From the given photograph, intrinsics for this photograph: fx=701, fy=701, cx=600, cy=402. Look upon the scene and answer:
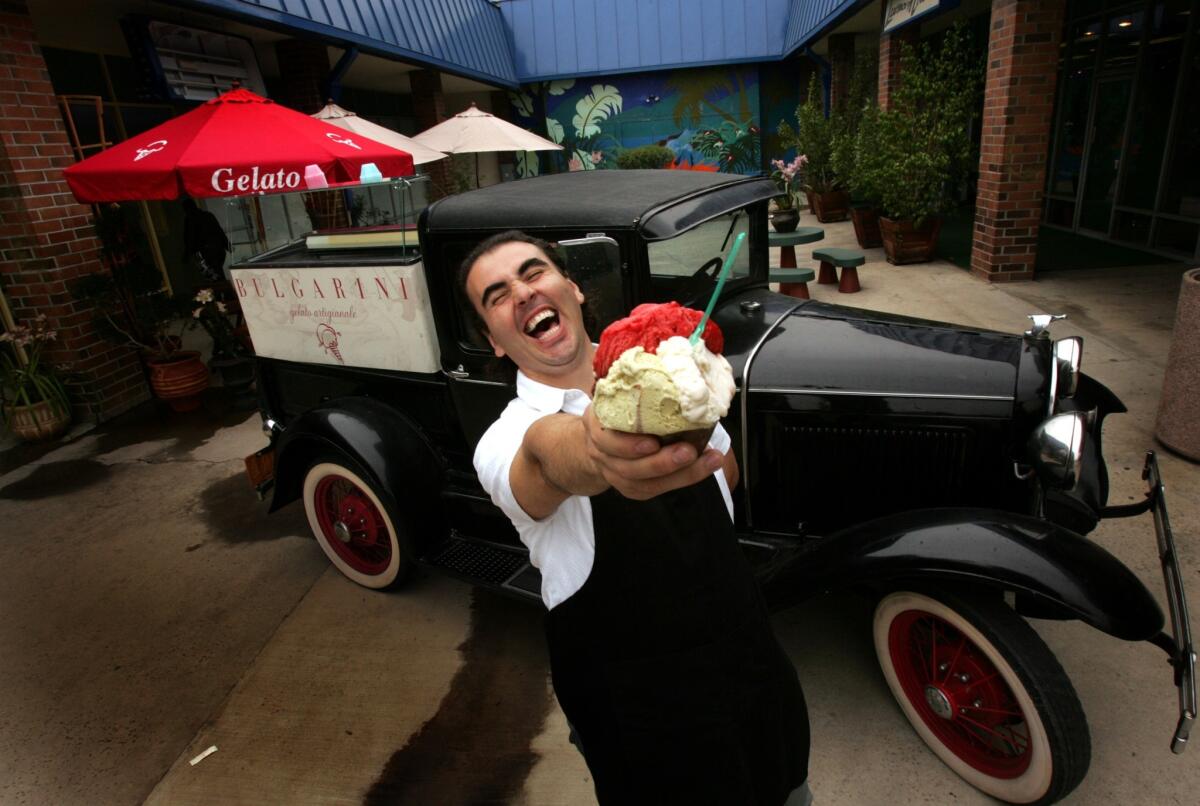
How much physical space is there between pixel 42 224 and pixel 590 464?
631cm

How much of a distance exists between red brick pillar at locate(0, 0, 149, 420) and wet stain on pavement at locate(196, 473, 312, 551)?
7.31 ft

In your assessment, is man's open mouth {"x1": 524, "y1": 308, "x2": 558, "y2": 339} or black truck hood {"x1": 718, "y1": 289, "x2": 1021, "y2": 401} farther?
black truck hood {"x1": 718, "y1": 289, "x2": 1021, "y2": 401}

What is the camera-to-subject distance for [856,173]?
9.27m

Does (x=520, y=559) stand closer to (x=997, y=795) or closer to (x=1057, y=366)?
(x=997, y=795)

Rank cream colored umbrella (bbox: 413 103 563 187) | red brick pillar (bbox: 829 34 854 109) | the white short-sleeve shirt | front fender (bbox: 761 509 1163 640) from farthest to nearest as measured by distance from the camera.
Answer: red brick pillar (bbox: 829 34 854 109)
cream colored umbrella (bbox: 413 103 563 187)
front fender (bbox: 761 509 1163 640)
the white short-sleeve shirt

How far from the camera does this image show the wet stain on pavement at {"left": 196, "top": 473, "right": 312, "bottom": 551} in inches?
161

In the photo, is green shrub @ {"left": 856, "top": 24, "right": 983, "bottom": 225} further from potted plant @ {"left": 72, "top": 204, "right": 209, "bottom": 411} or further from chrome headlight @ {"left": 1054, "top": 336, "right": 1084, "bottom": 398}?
potted plant @ {"left": 72, "top": 204, "right": 209, "bottom": 411}

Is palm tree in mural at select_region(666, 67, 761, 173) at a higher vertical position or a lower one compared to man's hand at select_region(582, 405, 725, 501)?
higher

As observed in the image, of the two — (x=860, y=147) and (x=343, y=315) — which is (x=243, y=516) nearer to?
(x=343, y=315)

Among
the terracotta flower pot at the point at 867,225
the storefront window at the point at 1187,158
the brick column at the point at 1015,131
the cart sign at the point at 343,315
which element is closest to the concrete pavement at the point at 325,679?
the cart sign at the point at 343,315

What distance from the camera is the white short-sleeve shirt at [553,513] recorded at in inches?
50.2

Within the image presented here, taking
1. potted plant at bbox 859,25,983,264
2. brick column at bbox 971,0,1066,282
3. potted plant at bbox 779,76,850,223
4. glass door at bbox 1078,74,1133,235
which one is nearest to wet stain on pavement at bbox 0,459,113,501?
potted plant at bbox 859,25,983,264

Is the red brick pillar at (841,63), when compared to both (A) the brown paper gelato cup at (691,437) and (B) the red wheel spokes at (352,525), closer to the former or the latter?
(B) the red wheel spokes at (352,525)

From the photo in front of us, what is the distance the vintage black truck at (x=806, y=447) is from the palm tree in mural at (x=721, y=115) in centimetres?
1598
